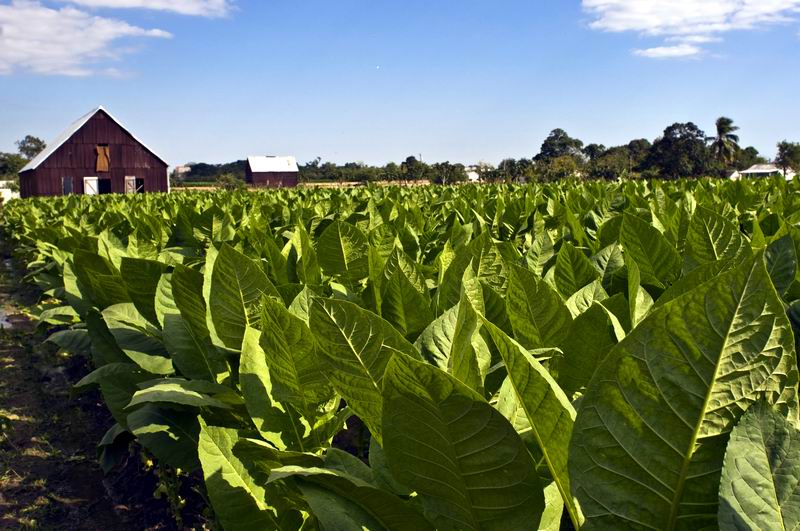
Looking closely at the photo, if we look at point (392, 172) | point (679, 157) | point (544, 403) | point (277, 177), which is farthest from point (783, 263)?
point (277, 177)

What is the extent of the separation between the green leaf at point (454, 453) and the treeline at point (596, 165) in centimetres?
2667

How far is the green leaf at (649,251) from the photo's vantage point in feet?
7.48

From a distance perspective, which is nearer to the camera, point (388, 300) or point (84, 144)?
point (388, 300)

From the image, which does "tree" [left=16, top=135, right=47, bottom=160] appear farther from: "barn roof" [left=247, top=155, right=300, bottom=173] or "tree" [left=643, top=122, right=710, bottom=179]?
"tree" [left=643, top=122, right=710, bottom=179]

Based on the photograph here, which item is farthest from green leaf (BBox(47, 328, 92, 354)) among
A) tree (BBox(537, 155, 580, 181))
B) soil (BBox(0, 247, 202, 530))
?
tree (BBox(537, 155, 580, 181))

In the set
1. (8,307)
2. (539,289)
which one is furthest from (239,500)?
(8,307)

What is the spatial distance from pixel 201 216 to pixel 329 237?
9.48ft

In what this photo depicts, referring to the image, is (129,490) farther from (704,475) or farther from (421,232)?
(704,475)

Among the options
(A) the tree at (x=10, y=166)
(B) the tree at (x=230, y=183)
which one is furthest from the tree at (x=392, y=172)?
(A) the tree at (x=10, y=166)

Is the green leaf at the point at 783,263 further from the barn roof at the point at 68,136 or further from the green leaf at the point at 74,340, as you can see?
the barn roof at the point at 68,136

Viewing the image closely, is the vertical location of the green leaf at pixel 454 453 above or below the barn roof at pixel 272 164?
below

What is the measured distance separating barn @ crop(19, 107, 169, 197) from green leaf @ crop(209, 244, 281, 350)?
176 ft

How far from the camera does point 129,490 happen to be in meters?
4.61

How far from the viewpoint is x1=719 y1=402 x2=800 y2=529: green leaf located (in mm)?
790
